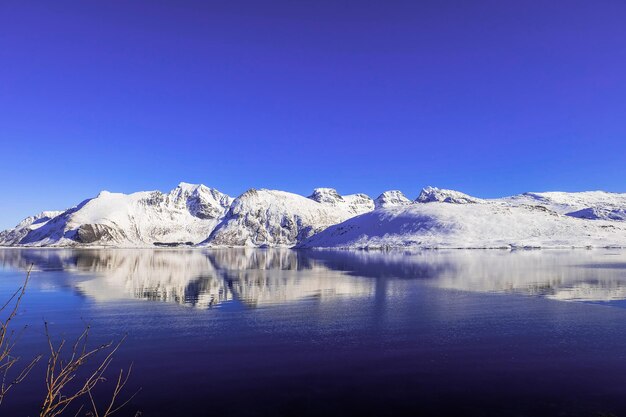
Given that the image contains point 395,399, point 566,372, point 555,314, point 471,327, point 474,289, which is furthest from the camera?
point 474,289

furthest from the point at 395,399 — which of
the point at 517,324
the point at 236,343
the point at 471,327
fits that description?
the point at 517,324

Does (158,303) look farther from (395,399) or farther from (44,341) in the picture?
(395,399)

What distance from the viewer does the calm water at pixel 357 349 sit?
16.9m

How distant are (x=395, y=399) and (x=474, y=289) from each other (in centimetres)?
3477

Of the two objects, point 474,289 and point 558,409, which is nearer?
point 558,409

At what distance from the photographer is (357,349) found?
24.1m

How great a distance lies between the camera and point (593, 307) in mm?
35094

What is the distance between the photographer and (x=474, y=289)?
159ft

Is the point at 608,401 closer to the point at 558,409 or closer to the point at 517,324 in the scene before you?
the point at 558,409

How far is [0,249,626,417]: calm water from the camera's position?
16859 mm

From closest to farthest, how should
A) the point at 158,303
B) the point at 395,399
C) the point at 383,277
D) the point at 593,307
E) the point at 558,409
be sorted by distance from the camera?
the point at 558,409, the point at 395,399, the point at 593,307, the point at 158,303, the point at 383,277

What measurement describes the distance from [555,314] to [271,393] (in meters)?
25.3

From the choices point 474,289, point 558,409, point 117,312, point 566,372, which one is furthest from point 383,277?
point 558,409

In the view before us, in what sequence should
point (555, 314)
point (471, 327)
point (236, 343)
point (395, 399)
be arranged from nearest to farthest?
point (395, 399) < point (236, 343) < point (471, 327) < point (555, 314)
